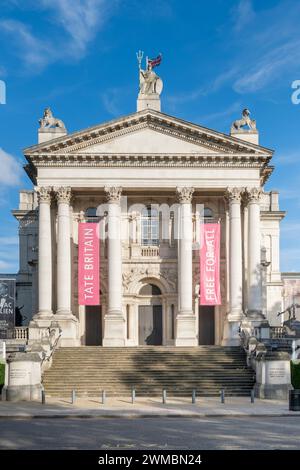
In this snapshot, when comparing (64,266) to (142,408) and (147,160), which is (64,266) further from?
(142,408)

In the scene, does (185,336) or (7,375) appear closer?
(7,375)

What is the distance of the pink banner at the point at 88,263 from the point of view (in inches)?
1881

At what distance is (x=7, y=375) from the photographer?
112 ft

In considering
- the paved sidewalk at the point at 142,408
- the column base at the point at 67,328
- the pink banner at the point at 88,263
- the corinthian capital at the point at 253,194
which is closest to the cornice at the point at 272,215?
the corinthian capital at the point at 253,194

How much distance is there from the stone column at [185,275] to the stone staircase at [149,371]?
14.2 ft

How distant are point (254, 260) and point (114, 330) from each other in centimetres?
1054

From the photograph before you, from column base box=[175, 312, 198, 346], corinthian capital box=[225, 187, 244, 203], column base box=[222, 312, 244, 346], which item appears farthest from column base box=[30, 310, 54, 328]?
corinthian capital box=[225, 187, 244, 203]

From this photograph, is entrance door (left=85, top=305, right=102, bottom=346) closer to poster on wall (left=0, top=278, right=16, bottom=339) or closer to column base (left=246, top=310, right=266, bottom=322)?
poster on wall (left=0, top=278, right=16, bottom=339)

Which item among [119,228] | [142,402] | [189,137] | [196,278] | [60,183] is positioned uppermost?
[189,137]

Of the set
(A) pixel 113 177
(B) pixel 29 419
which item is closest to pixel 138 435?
(B) pixel 29 419

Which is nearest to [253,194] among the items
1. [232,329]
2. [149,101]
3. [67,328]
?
[232,329]

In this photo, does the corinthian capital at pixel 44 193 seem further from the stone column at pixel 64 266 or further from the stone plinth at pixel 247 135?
the stone plinth at pixel 247 135
